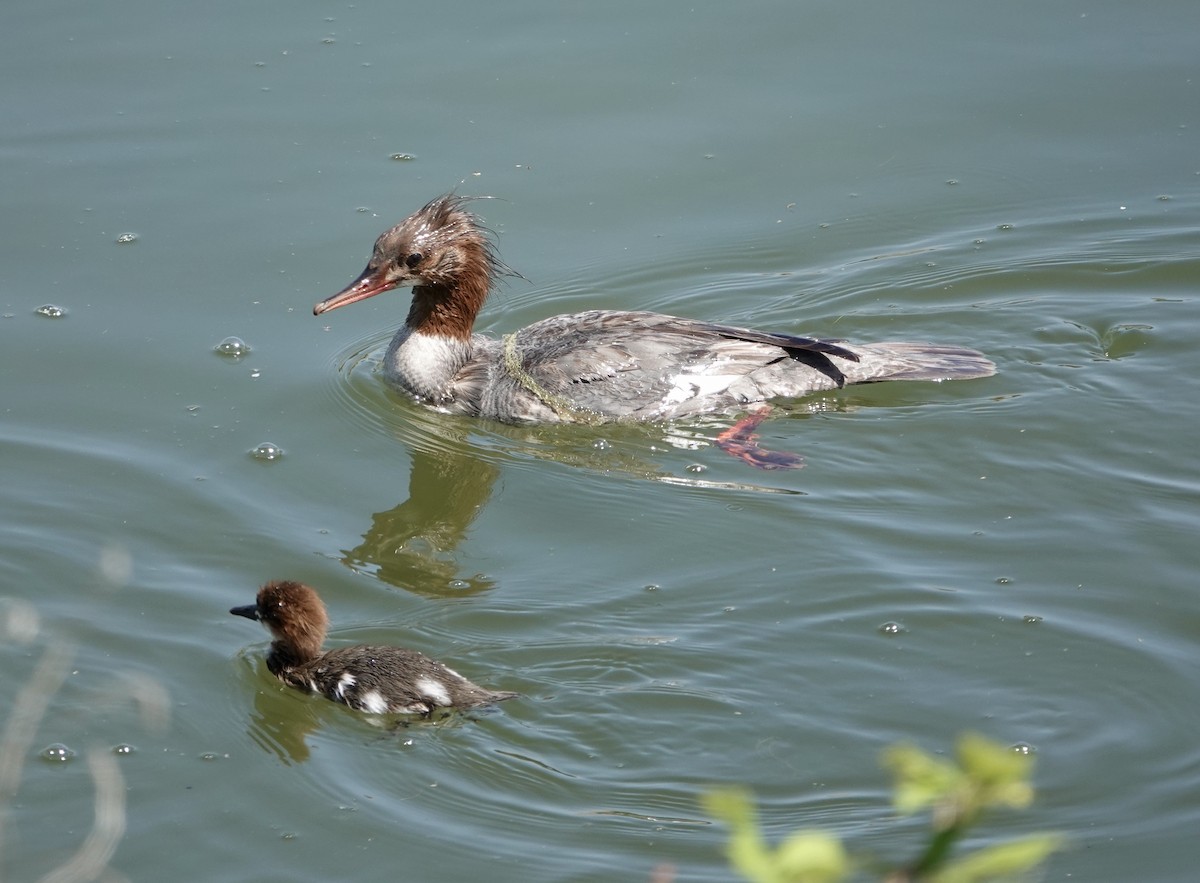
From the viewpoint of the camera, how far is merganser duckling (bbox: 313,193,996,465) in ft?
26.8

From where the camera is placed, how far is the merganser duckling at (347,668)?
5.48 metres

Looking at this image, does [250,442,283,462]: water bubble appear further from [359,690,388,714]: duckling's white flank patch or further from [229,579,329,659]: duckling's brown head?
[359,690,388,714]: duckling's white flank patch

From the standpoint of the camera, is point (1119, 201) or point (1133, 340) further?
point (1119, 201)

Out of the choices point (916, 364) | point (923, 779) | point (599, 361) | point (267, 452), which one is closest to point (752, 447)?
point (599, 361)

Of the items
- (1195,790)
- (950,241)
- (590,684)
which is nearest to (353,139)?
(950,241)

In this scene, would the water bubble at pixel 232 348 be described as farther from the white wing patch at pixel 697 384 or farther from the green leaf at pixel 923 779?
the green leaf at pixel 923 779

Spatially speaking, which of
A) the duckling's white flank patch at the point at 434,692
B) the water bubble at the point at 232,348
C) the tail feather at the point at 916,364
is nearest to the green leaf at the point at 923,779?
the duckling's white flank patch at the point at 434,692

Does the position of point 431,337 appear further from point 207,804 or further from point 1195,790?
point 1195,790

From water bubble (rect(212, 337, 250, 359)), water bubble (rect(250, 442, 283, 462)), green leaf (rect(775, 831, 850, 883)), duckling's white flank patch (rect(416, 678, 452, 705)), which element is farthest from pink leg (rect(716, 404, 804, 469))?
green leaf (rect(775, 831, 850, 883))

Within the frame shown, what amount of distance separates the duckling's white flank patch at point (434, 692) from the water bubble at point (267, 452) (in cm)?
261

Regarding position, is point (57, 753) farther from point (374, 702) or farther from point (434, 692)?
point (434, 692)

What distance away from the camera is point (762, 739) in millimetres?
5391

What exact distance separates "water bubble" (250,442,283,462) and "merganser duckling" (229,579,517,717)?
5.59ft

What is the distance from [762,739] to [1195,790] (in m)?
1.52
